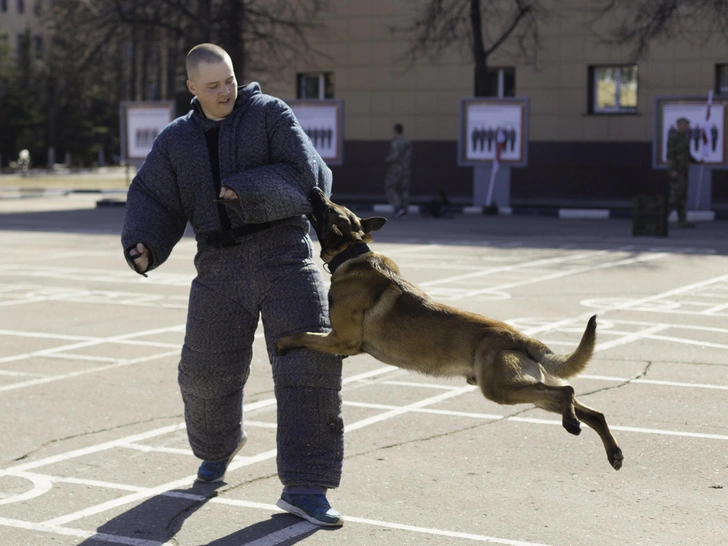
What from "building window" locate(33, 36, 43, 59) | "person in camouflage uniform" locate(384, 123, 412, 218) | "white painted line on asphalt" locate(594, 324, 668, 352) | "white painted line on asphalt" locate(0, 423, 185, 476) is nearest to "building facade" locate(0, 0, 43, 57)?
"building window" locate(33, 36, 43, 59)

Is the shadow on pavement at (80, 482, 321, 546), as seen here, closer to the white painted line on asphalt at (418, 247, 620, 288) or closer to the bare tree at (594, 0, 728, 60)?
the white painted line on asphalt at (418, 247, 620, 288)

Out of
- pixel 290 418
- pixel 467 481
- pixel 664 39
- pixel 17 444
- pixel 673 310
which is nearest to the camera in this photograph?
pixel 290 418

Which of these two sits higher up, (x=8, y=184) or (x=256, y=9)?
(x=256, y=9)

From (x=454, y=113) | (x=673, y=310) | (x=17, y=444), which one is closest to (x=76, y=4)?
(x=454, y=113)

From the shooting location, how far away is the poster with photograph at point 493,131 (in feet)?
84.8

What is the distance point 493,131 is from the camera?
26.2m

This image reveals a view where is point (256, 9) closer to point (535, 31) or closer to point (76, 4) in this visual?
point (76, 4)

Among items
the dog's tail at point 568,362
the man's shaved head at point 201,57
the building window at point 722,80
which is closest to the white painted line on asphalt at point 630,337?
the dog's tail at point 568,362

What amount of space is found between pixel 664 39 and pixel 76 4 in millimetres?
15303

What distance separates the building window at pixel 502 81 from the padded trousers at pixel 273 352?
25817 millimetres

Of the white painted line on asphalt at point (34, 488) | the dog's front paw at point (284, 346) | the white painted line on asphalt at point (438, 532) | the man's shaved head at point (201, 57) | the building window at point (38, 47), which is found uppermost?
the building window at point (38, 47)

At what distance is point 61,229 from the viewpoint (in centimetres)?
2225

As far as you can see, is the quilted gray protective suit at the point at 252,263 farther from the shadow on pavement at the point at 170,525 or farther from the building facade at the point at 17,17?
the building facade at the point at 17,17

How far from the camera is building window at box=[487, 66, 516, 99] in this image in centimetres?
3053
